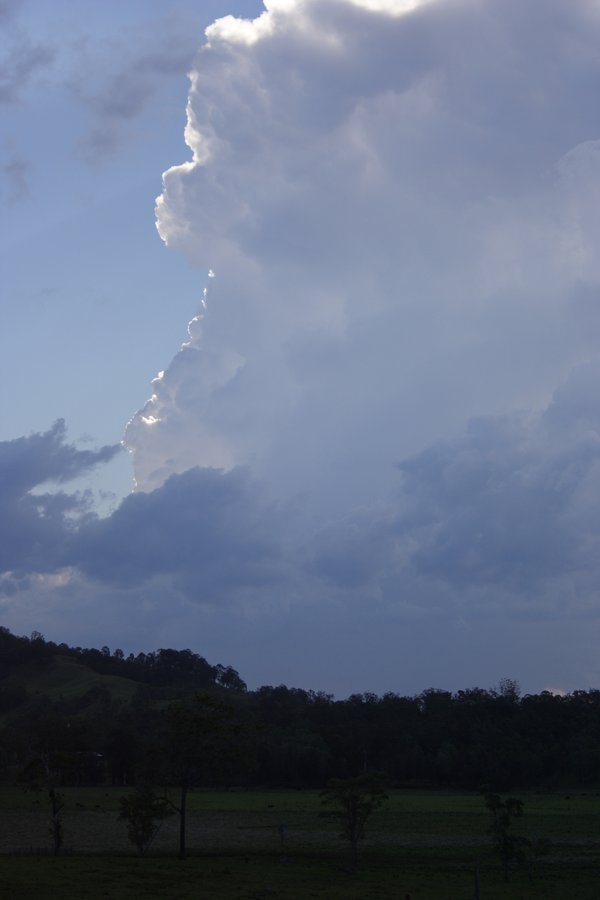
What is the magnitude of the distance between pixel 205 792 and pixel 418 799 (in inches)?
1031

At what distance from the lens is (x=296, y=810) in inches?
3378

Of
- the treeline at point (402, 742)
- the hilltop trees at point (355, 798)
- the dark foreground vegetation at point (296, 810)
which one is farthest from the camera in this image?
the treeline at point (402, 742)

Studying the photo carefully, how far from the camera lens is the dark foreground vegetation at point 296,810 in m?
41.8

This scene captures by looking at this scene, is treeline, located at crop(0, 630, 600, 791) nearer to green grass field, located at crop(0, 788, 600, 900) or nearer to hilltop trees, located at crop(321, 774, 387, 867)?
green grass field, located at crop(0, 788, 600, 900)

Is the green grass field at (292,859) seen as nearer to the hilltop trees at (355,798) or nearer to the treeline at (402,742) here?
the hilltop trees at (355,798)

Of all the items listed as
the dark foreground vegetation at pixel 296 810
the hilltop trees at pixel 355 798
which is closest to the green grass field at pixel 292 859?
the dark foreground vegetation at pixel 296 810

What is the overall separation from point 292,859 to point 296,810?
37.6 m

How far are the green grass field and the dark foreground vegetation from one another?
16cm

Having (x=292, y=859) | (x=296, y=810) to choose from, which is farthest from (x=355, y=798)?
(x=296, y=810)

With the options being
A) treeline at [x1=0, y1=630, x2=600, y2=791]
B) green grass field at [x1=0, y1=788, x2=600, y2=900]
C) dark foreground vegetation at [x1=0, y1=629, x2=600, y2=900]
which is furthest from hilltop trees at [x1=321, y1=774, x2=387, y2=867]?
treeline at [x1=0, y1=630, x2=600, y2=791]

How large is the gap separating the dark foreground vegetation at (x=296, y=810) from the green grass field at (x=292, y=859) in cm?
16

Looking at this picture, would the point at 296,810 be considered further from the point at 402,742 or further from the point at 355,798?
the point at 402,742

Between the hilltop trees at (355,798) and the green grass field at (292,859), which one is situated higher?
the hilltop trees at (355,798)

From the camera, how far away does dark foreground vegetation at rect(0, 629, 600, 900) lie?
41812 millimetres
